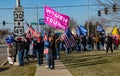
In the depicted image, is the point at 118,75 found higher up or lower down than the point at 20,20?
lower down

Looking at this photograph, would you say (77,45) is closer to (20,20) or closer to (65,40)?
(65,40)

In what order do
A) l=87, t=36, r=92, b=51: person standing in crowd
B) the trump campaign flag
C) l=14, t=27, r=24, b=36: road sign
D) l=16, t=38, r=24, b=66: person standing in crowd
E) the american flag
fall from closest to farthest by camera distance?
l=16, t=38, r=24, b=66: person standing in crowd → l=14, t=27, r=24, b=36: road sign → the trump campaign flag → the american flag → l=87, t=36, r=92, b=51: person standing in crowd

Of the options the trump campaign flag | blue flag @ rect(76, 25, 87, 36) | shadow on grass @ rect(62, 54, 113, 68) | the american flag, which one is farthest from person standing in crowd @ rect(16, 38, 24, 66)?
blue flag @ rect(76, 25, 87, 36)

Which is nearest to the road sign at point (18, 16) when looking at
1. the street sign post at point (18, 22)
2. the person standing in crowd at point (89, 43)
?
the street sign post at point (18, 22)

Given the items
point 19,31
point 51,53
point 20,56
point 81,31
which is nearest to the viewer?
point 51,53

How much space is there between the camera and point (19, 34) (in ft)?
66.9

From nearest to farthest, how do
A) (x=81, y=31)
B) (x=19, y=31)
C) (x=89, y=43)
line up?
(x=19, y=31) < (x=89, y=43) < (x=81, y=31)

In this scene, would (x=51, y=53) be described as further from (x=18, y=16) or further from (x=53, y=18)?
(x=53, y=18)

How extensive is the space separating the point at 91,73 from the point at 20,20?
20.8 feet

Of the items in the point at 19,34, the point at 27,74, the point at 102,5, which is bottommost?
the point at 27,74

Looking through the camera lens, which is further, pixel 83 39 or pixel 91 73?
pixel 83 39

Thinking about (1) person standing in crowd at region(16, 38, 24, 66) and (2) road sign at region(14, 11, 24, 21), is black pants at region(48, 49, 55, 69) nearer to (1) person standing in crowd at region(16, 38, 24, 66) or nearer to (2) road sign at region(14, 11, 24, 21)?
(1) person standing in crowd at region(16, 38, 24, 66)

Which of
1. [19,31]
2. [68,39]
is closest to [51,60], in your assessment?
[19,31]

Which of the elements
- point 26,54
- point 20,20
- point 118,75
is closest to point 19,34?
point 20,20
